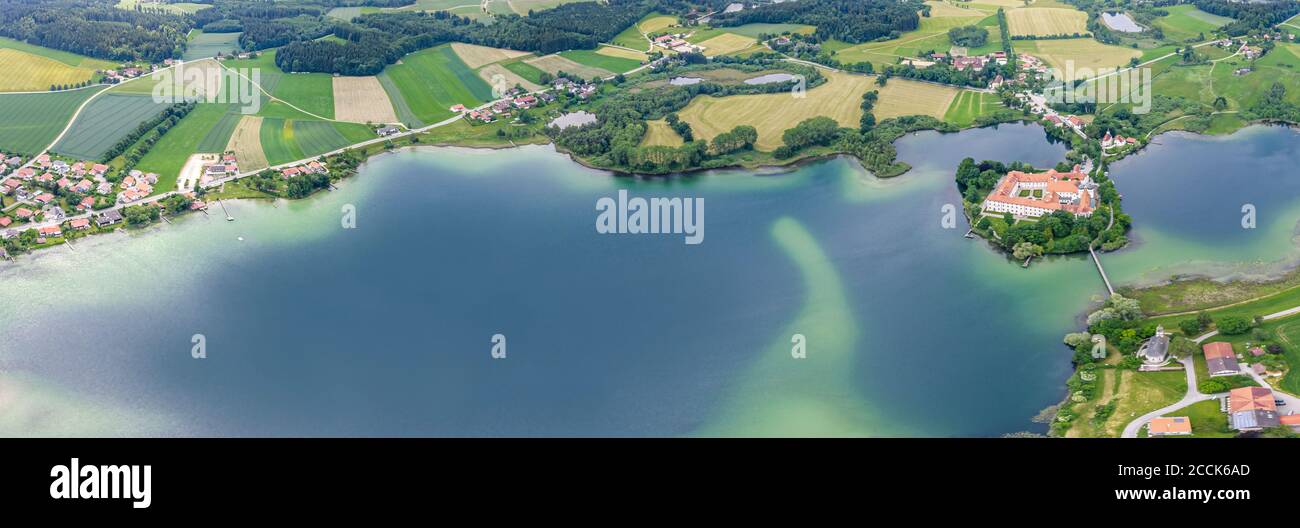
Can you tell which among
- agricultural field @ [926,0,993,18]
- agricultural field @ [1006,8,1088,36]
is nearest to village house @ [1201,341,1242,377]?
agricultural field @ [1006,8,1088,36]

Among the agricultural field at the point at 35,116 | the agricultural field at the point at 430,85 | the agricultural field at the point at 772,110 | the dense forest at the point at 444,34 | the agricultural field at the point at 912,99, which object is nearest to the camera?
the agricultural field at the point at 35,116

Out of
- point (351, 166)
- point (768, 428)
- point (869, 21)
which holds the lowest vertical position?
point (768, 428)

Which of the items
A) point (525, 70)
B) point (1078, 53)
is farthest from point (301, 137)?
point (1078, 53)

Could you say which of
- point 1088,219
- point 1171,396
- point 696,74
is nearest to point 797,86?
point 696,74

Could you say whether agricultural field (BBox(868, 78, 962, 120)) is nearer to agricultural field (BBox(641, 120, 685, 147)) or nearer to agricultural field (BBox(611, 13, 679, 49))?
agricultural field (BBox(641, 120, 685, 147))

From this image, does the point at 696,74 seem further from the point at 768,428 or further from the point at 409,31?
the point at 768,428

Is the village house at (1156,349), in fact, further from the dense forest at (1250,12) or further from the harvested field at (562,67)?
the dense forest at (1250,12)

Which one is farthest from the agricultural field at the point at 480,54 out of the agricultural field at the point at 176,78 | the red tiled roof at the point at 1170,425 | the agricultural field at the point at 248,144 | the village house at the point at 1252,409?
the village house at the point at 1252,409
